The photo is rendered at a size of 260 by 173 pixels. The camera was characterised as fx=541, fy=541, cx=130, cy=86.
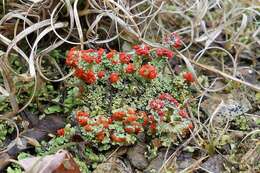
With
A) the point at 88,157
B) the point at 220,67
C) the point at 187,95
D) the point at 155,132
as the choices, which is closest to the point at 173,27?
the point at 220,67

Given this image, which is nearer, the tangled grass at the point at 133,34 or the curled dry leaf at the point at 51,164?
the curled dry leaf at the point at 51,164

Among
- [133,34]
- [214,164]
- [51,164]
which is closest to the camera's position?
[51,164]

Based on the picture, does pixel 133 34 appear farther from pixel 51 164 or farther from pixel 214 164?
pixel 51 164

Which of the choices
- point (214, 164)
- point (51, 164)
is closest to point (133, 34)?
point (214, 164)

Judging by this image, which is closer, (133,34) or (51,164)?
(51,164)

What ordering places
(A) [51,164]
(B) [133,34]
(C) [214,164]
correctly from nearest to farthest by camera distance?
1. (A) [51,164]
2. (C) [214,164]
3. (B) [133,34]

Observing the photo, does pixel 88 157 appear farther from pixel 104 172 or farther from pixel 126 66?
pixel 126 66

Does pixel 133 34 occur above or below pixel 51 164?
above

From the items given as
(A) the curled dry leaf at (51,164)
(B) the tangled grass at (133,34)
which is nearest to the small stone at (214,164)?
(B) the tangled grass at (133,34)

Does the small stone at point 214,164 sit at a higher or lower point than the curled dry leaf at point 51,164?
lower

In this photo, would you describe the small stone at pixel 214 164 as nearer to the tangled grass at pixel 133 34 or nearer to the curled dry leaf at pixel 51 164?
the tangled grass at pixel 133 34

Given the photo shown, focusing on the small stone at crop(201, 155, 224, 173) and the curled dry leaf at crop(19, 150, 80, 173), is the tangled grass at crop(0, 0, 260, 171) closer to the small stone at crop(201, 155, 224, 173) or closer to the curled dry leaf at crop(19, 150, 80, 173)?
the small stone at crop(201, 155, 224, 173)
